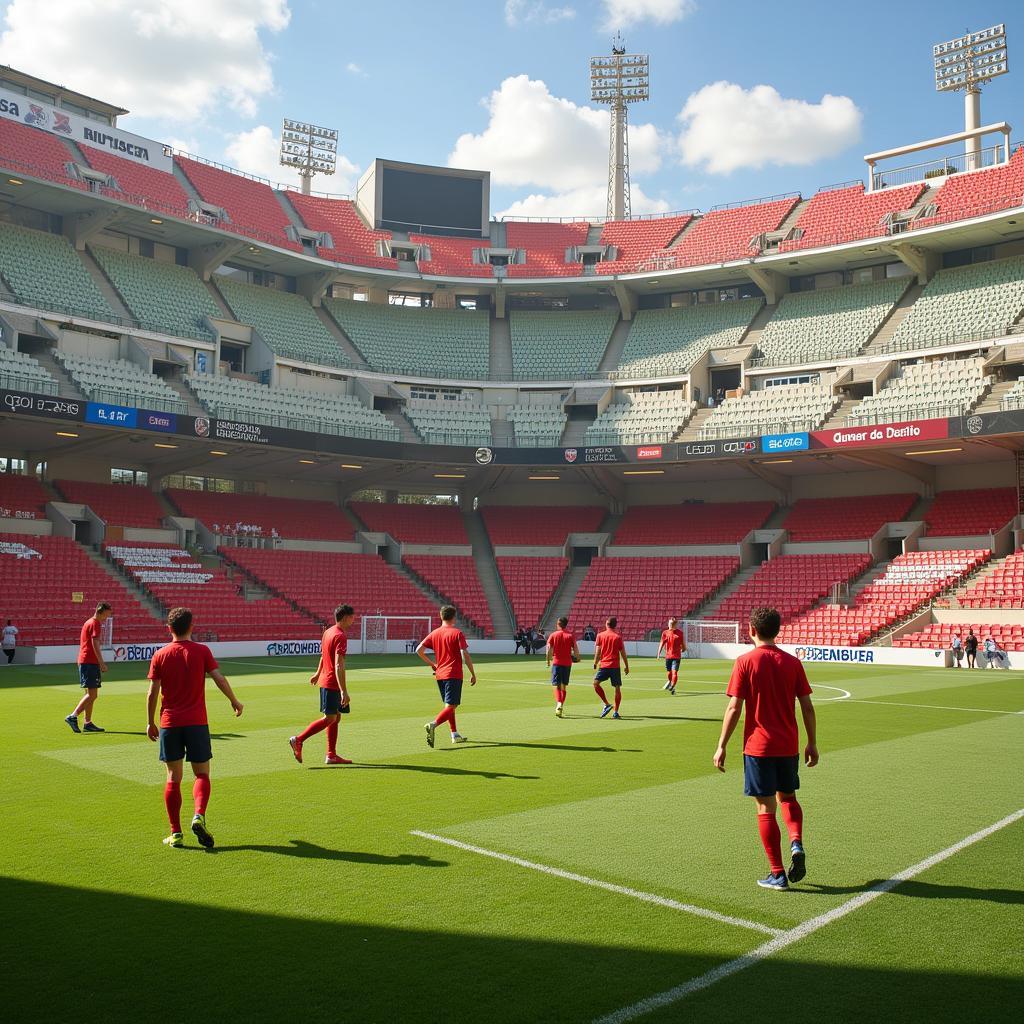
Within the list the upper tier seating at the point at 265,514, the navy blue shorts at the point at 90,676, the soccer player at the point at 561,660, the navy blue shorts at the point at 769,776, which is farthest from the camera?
the upper tier seating at the point at 265,514

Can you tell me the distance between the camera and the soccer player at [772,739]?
7.19 meters

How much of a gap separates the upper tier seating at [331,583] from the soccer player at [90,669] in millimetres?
25107

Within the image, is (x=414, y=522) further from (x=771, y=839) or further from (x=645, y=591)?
(x=771, y=839)

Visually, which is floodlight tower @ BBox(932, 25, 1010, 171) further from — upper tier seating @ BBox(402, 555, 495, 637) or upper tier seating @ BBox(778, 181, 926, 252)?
upper tier seating @ BBox(402, 555, 495, 637)

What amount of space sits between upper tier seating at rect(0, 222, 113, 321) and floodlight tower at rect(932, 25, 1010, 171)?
5393 cm

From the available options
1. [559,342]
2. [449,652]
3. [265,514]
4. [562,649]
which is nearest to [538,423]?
[559,342]

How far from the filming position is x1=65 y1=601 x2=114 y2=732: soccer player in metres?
15.3

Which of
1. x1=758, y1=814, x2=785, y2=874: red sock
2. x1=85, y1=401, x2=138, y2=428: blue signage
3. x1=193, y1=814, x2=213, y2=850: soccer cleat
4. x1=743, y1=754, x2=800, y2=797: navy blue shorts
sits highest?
x1=85, y1=401, x2=138, y2=428: blue signage

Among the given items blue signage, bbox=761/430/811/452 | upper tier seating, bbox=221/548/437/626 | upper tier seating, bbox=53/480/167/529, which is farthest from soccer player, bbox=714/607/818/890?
upper tier seating, bbox=53/480/167/529

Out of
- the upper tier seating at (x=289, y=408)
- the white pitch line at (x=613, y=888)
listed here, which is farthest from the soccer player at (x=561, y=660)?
the upper tier seating at (x=289, y=408)

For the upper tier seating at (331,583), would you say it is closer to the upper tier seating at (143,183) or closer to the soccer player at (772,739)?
the upper tier seating at (143,183)

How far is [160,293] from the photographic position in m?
49.3

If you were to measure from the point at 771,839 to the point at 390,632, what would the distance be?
35909 millimetres

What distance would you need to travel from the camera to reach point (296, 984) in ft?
17.7
